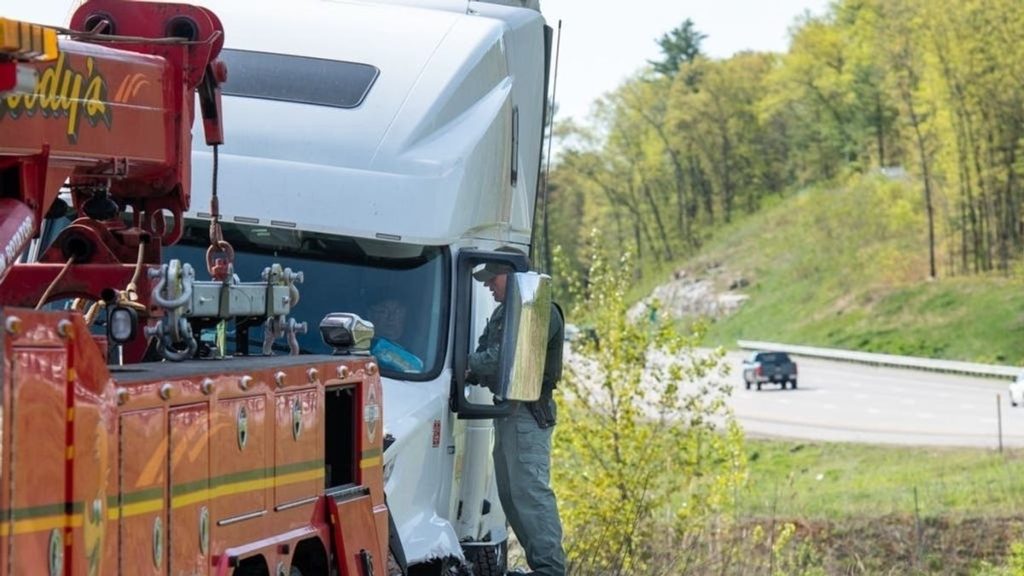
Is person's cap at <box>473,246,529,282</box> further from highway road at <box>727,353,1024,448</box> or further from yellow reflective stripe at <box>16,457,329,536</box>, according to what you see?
highway road at <box>727,353,1024,448</box>

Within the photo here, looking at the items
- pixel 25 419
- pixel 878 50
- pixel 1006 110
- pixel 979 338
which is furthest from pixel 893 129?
pixel 25 419

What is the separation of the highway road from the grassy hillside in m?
3.07

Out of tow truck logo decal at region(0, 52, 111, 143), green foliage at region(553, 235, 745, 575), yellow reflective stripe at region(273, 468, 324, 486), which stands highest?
tow truck logo decal at region(0, 52, 111, 143)

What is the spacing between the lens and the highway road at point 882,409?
156 ft

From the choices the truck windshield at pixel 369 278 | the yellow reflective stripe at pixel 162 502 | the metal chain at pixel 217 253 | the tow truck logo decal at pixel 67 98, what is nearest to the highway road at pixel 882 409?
the truck windshield at pixel 369 278

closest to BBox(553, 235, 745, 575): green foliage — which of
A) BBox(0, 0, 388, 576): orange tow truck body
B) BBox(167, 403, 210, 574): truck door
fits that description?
BBox(0, 0, 388, 576): orange tow truck body

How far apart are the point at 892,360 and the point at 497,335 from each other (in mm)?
64785

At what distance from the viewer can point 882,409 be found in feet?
187

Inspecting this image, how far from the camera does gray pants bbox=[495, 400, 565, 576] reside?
11023 millimetres

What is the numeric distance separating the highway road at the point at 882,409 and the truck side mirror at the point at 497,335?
3343 cm

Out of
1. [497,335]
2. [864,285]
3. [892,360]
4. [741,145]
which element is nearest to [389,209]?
[497,335]

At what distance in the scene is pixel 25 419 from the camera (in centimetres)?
481

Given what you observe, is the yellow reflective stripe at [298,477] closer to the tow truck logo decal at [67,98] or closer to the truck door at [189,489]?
the truck door at [189,489]

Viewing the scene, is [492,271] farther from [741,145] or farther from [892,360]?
[741,145]
